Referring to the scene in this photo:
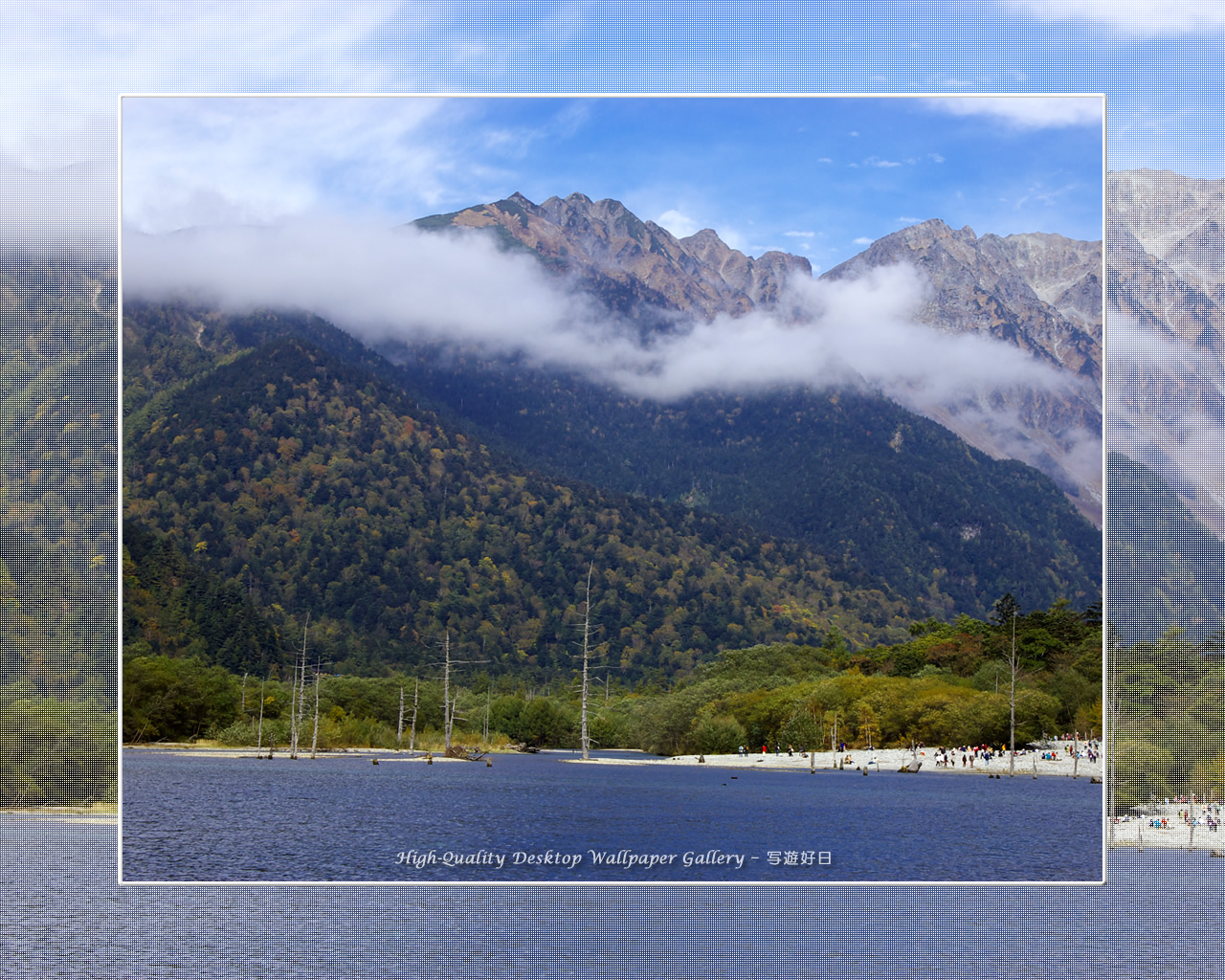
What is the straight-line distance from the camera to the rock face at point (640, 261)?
449 feet

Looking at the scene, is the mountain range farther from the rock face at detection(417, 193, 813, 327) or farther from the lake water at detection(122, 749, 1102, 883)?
the lake water at detection(122, 749, 1102, 883)

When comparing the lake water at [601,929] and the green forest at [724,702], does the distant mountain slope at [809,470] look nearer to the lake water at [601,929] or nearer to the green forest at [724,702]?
the green forest at [724,702]

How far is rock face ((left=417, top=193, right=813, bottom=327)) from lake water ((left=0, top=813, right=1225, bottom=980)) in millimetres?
114704

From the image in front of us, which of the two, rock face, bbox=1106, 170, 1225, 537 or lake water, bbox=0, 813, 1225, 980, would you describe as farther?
rock face, bbox=1106, 170, 1225, 537

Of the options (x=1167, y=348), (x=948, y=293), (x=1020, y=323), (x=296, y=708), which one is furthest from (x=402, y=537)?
(x=1020, y=323)

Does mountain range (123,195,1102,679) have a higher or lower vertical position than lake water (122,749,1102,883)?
higher

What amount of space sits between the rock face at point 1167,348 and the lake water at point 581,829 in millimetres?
8226

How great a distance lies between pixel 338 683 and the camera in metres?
54.0

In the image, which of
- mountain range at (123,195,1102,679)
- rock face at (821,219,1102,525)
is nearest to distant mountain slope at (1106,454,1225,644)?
mountain range at (123,195,1102,679)

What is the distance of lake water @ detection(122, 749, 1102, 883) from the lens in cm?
2239

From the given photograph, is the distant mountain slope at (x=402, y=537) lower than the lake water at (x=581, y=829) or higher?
higher

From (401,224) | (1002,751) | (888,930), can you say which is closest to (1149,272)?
(888,930)

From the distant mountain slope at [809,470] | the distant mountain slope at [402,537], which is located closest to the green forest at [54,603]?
the distant mountain slope at [402,537]

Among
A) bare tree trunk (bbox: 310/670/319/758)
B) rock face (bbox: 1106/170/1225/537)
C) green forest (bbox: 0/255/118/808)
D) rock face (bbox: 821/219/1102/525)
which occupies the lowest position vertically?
bare tree trunk (bbox: 310/670/319/758)
